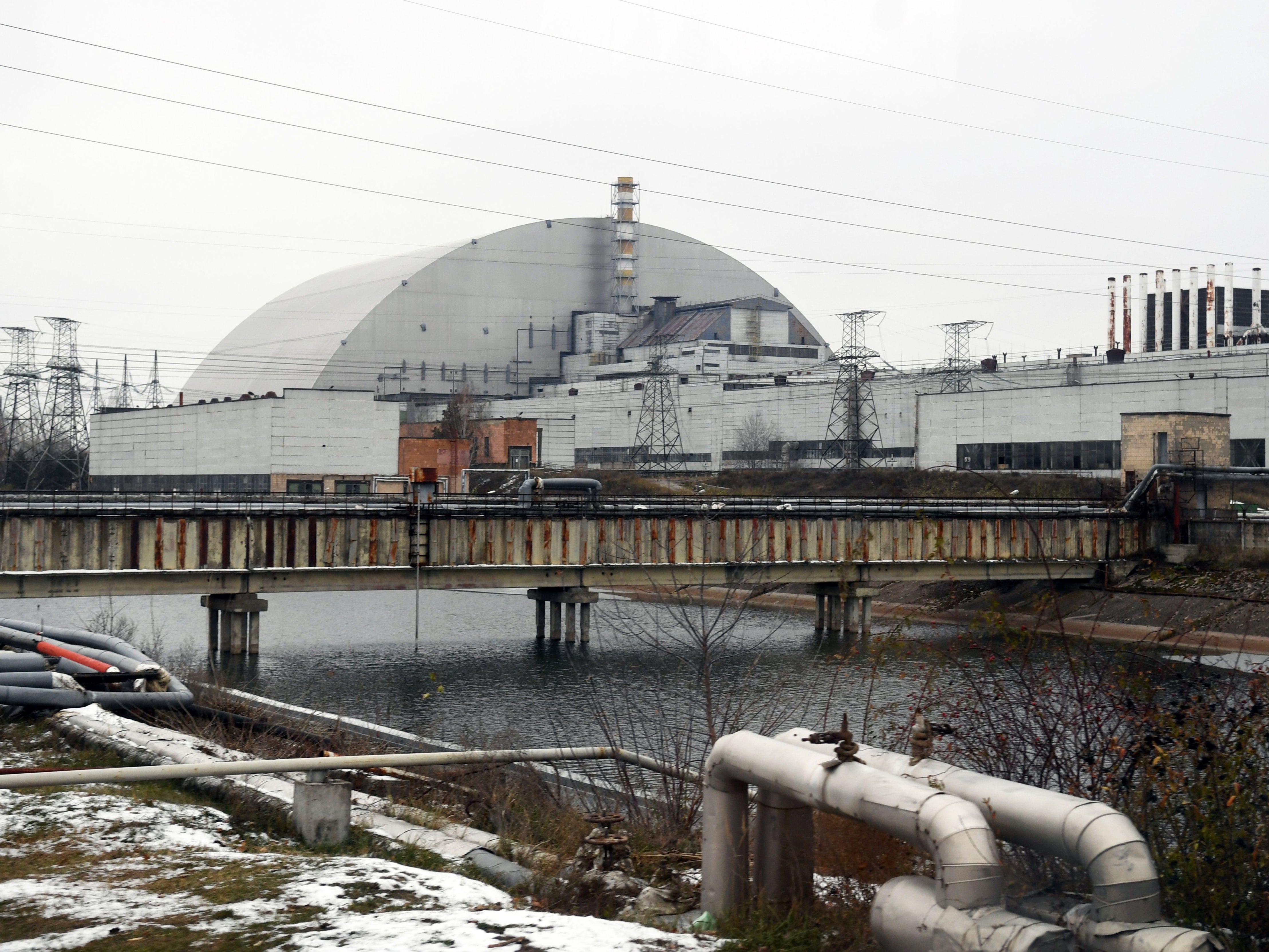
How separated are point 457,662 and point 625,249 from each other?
86898mm

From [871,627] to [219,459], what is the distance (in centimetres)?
3570

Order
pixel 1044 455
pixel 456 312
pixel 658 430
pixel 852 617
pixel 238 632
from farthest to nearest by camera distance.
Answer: pixel 456 312 → pixel 658 430 → pixel 1044 455 → pixel 852 617 → pixel 238 632

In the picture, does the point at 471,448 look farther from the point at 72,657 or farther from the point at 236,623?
the point at 72,657

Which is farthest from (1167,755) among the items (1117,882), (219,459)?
(219,459)

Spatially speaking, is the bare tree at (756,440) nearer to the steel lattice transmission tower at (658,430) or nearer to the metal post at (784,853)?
the steel lattice transmission tower at (658,430)

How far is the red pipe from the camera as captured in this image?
1434 centimetres

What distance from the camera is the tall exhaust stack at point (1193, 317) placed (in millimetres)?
92688

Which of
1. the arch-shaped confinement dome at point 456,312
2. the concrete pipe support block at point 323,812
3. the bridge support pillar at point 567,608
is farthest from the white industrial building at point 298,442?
the concrete pipe support block at point 323,812

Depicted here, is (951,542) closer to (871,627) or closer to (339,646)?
(871,627)

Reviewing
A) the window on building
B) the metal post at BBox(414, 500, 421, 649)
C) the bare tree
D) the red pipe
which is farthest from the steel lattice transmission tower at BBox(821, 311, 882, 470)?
the red pipe

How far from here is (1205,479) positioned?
45188 millimetres

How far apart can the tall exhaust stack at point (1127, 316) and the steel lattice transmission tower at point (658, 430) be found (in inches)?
1274

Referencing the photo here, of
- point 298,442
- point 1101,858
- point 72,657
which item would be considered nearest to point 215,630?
point 72,657

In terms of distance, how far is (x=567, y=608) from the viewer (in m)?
40.4
